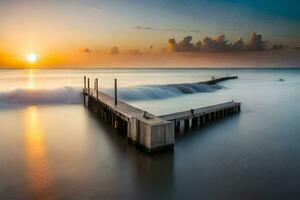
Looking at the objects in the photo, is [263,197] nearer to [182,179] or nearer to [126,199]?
[182,179]

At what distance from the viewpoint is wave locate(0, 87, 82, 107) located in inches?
1005

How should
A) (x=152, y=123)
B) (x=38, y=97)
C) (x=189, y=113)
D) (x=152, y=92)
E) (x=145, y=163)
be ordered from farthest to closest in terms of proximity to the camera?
(x=152, y=92) < (x=38, y=97) < (x=189, y=113) < (x=152, y=123) < (x=145, y=163)

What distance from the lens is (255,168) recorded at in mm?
9258

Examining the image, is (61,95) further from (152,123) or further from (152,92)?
(152,123)

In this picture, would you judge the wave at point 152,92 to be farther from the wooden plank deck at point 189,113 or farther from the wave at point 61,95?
the wooden plank deck at point 189,113

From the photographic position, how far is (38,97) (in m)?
27.1

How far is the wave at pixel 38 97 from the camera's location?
1005 inches

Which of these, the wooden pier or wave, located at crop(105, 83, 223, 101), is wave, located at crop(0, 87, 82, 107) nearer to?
wave, located at crop(105, 83, 223, 101)

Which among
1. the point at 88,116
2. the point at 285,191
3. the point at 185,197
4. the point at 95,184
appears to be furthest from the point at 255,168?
the point at 88,116

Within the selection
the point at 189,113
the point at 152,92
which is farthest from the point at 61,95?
the point at 189,113

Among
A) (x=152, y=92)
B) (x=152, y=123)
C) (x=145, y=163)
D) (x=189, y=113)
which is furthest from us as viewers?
(x=152, y=92)

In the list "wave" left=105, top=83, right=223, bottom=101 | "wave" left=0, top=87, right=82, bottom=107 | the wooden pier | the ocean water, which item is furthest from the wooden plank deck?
"wave" left=0, top=87, right=82, bottom=107

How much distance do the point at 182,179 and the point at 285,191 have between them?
278cm

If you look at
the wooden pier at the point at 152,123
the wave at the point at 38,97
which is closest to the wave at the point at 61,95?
the wave at the point at 38,97
